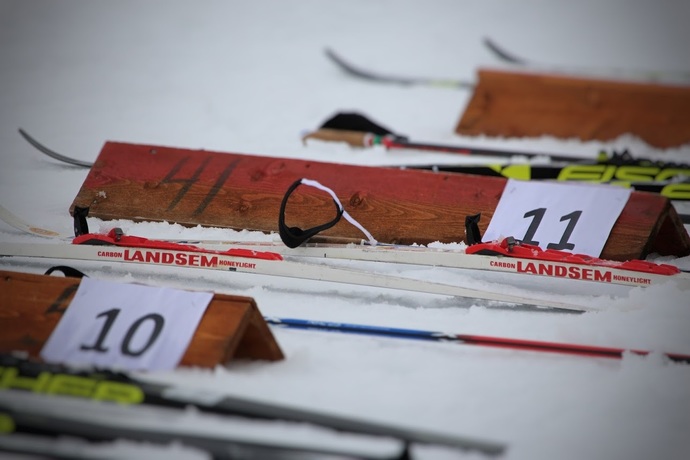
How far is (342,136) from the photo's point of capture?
6.53 metres

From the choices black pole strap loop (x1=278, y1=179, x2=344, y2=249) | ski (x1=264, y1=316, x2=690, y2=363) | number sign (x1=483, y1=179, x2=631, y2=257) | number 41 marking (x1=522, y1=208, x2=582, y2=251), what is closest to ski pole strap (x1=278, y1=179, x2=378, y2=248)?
black pole strap loop (x1=278, y1=179, x2=344, y2=249)

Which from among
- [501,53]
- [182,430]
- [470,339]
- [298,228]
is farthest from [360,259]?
[501,53]

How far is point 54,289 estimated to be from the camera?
12.1 feet

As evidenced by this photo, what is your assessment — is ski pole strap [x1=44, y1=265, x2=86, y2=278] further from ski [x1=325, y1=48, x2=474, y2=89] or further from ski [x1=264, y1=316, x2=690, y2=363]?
ski [x1=325, y1=48, x2=474, y2=89]

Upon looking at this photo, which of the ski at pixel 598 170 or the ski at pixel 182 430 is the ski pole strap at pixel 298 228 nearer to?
the ski at pixel 598 170

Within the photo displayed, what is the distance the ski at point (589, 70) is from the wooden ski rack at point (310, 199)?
3429 millimetres

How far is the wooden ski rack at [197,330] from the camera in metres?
3.38

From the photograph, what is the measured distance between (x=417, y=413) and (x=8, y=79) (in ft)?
19.6

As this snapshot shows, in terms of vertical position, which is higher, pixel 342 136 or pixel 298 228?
pixel 342 136

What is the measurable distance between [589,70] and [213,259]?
5.29 m

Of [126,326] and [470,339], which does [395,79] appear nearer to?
[470,339]

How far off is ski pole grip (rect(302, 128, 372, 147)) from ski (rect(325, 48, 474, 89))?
179 centimetres

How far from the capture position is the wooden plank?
22.4 feet

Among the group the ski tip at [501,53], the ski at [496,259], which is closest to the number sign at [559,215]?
the ski at [496,259]
